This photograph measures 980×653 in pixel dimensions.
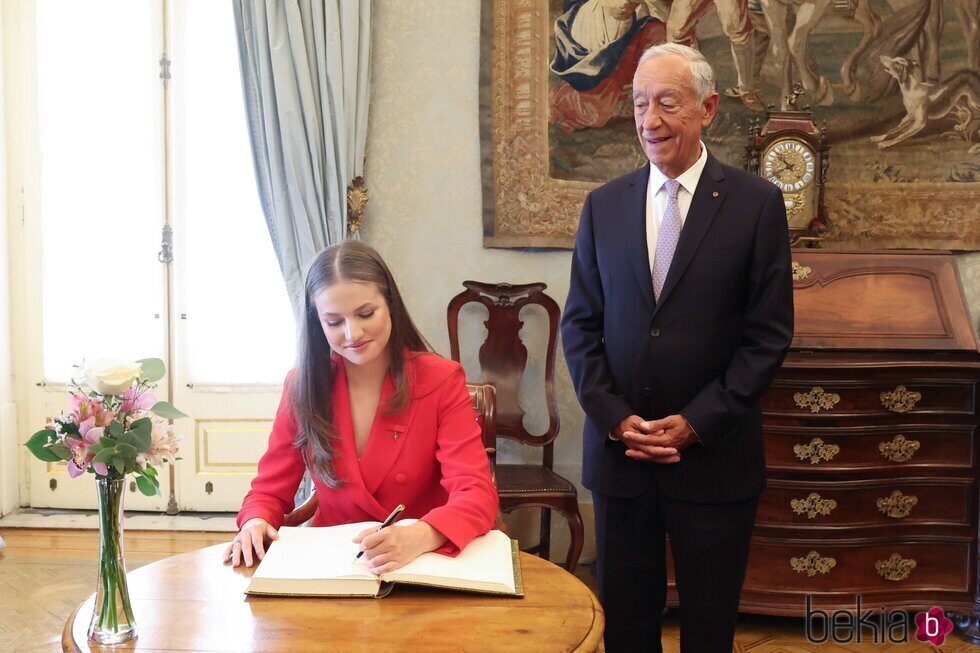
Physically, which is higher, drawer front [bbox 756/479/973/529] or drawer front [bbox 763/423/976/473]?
drawer front [bbox 763/423/976/473]

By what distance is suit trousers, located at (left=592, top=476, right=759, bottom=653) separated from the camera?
2162 mm

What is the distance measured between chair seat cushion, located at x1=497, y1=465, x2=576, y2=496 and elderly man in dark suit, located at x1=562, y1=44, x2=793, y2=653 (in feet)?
3.81

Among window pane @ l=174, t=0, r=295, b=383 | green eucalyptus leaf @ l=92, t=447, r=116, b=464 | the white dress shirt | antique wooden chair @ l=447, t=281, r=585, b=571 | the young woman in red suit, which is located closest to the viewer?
green eucalyptus leaf @ l=92, t=447, r=116, b=464

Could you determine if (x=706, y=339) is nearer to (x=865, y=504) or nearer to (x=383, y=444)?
(x=383, y=444)

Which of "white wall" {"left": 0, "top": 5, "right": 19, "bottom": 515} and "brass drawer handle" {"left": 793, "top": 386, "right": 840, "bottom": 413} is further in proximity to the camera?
"white wall" {"left": 0, "top": 5, "right": 19, "bottom": 515}

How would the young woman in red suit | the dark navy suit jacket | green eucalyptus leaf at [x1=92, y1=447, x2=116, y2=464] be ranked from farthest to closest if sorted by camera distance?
the dark navy suit jacket < the young woman in red suit < green eucalyptus leaf at [x1=92, y1=447, x2=116, y2=464]

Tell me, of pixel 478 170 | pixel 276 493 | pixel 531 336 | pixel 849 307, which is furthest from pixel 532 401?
pixel 276 493

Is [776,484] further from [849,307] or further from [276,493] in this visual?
[276,493]

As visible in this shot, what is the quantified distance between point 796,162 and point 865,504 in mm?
1415

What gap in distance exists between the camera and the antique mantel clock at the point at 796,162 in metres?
3.54

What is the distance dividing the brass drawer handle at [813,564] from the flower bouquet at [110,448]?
2571mm

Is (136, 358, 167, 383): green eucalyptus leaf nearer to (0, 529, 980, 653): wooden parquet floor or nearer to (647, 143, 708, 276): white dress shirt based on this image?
(647, 143, 708, 276): white dress shirt

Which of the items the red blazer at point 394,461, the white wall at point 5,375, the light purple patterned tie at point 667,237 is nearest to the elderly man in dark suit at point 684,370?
the light purple patterned tie at point 667,237

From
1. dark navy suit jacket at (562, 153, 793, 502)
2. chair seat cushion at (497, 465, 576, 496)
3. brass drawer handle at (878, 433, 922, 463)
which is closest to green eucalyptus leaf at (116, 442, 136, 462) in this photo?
dark navy suit jacket at (562, 153, 793, 502)
